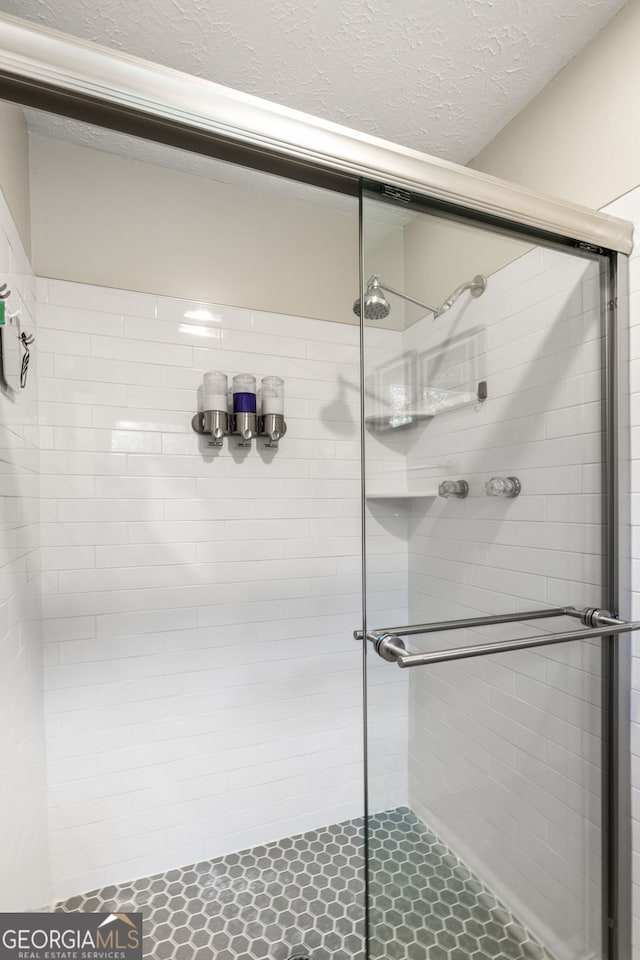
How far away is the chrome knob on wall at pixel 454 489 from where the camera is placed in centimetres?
103

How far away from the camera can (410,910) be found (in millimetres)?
916

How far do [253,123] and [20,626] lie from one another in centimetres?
129

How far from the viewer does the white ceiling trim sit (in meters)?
0.66

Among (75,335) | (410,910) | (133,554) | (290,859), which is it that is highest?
(75,335)

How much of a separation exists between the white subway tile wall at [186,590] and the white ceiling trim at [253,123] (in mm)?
1003

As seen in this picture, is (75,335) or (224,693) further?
(224,693)

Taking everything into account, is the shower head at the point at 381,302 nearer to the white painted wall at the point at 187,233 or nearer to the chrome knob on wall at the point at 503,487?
the chrome knob on wall at the point at 503,487

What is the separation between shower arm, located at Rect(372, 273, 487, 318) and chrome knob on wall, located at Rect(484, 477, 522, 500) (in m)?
0.39

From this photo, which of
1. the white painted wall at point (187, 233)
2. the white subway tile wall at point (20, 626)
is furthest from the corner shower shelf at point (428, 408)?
the white painted wall at point (187, 233)

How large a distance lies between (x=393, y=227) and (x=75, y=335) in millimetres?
1160

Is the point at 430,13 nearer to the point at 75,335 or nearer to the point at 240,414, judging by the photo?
the point at 240,414

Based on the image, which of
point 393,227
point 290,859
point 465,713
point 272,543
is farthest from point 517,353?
point 290,859
